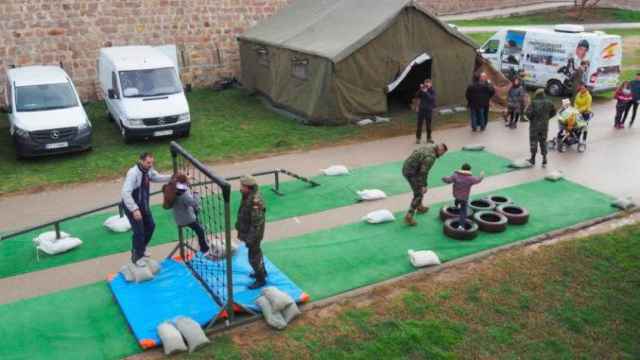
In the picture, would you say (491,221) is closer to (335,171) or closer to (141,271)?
(335,171)

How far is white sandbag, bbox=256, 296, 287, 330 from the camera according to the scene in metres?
7.73

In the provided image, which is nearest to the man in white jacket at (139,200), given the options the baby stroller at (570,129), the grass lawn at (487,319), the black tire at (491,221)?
the grass lawn at (487,319)

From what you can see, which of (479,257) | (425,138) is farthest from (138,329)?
(425,138)

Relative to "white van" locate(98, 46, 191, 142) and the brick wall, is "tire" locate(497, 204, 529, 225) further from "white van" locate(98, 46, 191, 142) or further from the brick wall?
the brick wall

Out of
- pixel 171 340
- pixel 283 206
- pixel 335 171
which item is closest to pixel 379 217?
pixel 283 206

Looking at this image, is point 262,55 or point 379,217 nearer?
point 379,217

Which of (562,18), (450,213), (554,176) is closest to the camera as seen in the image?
(450,213)

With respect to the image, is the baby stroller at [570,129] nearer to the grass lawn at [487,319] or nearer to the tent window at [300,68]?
the grass lawn at [487,319]

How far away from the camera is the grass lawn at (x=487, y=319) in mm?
7274

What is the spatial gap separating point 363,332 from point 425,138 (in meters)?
9.97

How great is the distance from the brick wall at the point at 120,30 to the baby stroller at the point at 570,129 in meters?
12.8

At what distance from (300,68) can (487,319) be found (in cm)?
1198

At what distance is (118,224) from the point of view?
10852mm

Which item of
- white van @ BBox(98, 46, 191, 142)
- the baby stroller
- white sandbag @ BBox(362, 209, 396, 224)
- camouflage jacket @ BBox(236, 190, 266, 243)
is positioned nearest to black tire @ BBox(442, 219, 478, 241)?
white sandbag @ BBox(362, 209, 396, 224)
